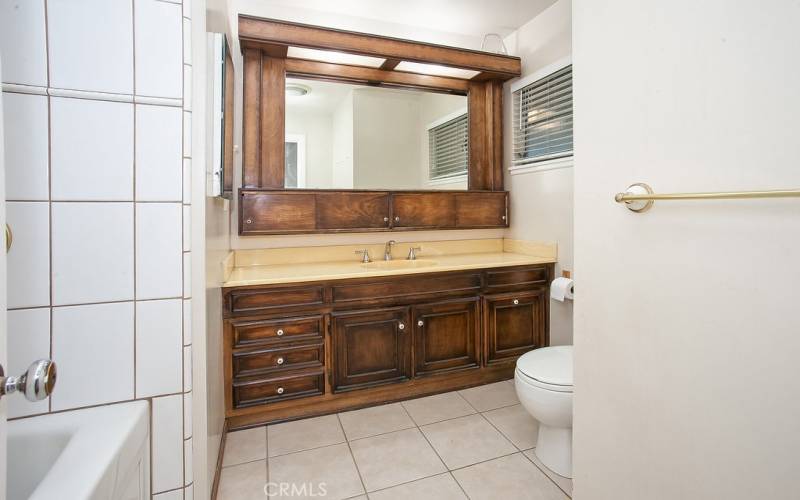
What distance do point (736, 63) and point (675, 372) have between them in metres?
0.67

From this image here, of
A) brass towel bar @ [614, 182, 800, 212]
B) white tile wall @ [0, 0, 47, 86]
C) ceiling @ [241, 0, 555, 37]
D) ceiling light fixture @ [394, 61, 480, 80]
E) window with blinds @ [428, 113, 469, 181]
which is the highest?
ceiling @ [241, 0, 555, 37]

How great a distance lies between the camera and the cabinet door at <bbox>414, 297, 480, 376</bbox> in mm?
2285

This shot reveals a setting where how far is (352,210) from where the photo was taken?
8.35 feet

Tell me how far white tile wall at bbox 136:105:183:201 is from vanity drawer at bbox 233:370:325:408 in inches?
46.9

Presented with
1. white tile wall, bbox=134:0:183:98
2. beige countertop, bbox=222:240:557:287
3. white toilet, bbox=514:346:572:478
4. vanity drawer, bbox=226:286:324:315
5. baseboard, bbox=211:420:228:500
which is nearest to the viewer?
white tile wall, bbox=134:0:183:98

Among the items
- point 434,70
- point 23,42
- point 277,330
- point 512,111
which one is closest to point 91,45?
point 23,42

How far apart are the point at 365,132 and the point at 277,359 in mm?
1567

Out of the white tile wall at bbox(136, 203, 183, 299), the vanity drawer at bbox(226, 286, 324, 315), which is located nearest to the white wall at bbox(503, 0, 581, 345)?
the vanity drawer at bbox(226, 286, 324, 315)

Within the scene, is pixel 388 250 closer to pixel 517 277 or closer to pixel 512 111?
pixel 517 277

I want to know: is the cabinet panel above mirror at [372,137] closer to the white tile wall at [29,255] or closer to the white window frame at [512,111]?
the white window frame at [512,111]

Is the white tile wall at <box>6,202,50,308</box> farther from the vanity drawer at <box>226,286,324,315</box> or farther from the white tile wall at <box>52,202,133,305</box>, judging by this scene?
the vanity drawer at <box>226,286,324,315</box>

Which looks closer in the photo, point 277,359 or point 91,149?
point 91,149

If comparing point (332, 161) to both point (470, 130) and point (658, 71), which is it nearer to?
point (470, 130)

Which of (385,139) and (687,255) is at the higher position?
(385,139)
